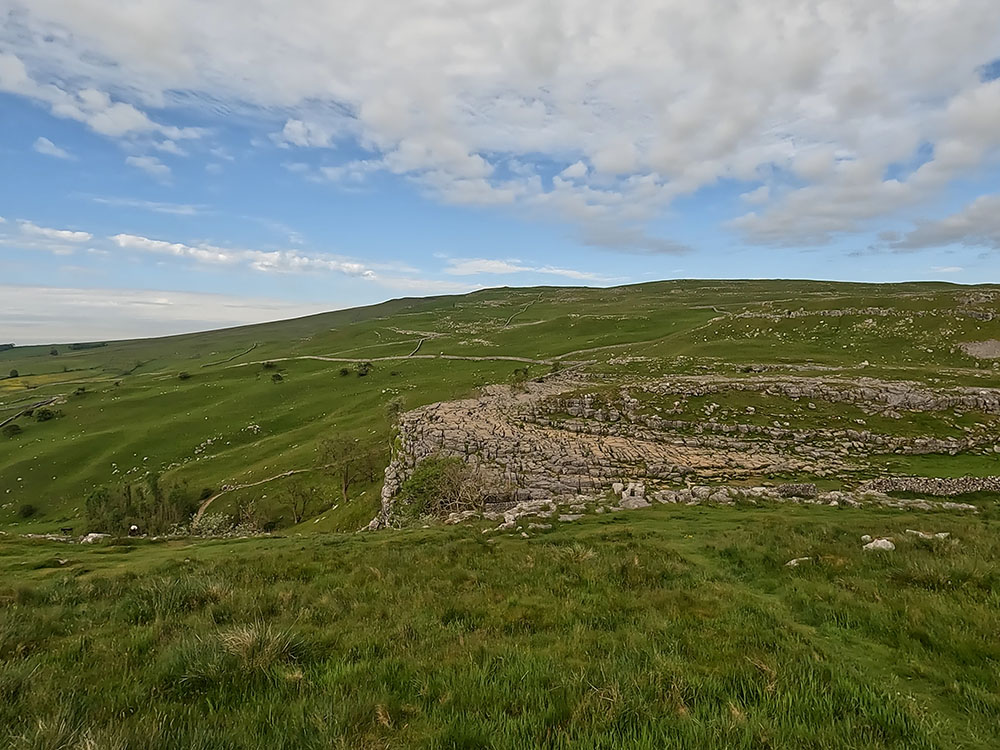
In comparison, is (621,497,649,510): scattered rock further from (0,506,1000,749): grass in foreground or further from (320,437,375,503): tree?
(320,437,375,503): tree

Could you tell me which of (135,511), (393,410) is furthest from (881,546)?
(135,511)

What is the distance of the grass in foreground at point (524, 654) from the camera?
4875 millimetres

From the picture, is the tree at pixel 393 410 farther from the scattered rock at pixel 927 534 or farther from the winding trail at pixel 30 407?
the winding trail at pixel 30 407

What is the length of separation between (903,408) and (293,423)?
8225 centimetres

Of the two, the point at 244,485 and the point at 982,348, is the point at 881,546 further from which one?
the point at 982,348

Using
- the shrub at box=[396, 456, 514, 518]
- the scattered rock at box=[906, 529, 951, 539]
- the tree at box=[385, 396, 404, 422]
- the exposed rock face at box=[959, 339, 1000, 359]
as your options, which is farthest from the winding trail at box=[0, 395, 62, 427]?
the exposed rock face at box=[959, 339, 1000, 359]

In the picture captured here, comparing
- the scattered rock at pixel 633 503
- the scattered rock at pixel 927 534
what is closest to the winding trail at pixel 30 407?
the scattered rock at pixel 633 503

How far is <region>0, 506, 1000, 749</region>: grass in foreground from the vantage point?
4.88 m

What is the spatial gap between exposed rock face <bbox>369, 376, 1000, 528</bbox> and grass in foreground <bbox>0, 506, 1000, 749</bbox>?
13.6 meters

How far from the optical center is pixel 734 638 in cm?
760

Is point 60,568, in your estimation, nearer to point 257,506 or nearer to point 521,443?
point 521,443

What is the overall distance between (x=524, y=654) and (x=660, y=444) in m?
28.6

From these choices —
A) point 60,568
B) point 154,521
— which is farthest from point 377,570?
point 154,521

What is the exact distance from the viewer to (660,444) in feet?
109
